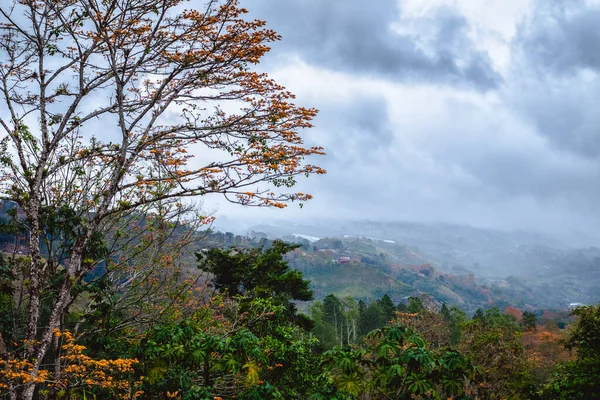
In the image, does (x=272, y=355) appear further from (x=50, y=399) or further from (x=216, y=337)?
(x=50, y=399)

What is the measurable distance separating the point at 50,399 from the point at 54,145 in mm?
5053

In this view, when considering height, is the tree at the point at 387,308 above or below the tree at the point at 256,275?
below

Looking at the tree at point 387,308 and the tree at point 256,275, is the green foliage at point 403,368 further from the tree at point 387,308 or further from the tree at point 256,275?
the tree at point 387,308

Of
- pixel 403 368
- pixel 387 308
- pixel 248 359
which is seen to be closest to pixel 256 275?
pixel 248 359

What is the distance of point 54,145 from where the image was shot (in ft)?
28.3

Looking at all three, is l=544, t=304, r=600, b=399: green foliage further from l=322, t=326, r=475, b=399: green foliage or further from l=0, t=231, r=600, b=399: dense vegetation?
l=322, t=326, r=475, b=399: green foliage

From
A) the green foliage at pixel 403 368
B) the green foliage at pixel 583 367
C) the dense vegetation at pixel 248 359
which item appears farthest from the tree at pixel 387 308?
the green foliage at pixel 403 368

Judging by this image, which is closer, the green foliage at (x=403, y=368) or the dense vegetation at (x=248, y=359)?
the green foliage at (x=403, y=368)

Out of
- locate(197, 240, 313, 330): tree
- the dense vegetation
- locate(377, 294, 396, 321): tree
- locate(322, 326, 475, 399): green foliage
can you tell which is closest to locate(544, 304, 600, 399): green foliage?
the dense vegetation

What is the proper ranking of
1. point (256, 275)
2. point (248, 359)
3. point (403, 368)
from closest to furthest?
point (403, 368) → point (248, 359) → point (256, 275)

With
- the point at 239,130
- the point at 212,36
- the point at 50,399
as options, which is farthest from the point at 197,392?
the point at 212,36

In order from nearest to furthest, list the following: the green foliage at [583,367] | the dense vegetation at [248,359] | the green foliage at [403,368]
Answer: the green foliage at [403,368]
the dense vegetation at [248,359]
the green foliage at [583,367]

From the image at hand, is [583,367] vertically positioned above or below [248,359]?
below

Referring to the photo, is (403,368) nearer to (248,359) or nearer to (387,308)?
(248,359)
